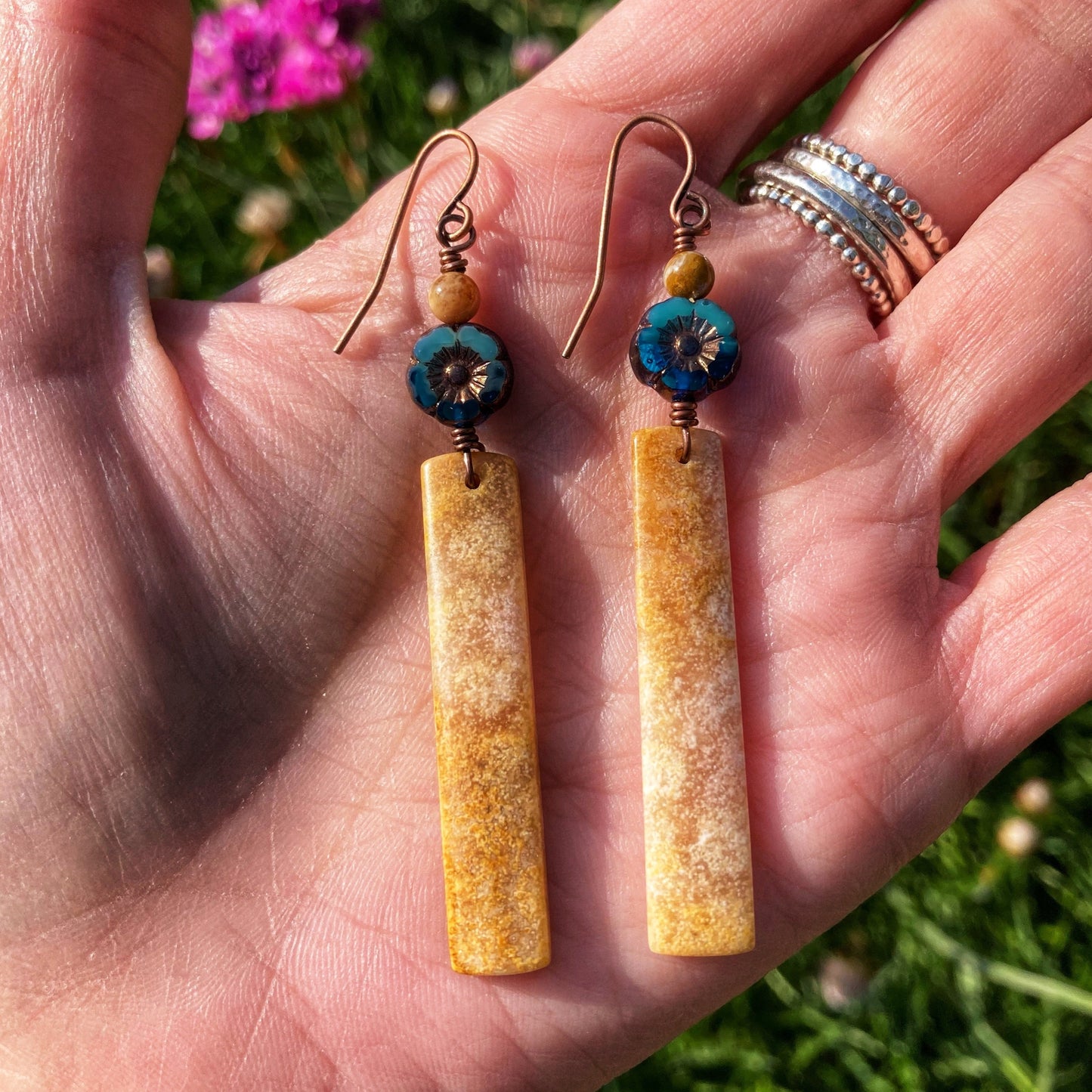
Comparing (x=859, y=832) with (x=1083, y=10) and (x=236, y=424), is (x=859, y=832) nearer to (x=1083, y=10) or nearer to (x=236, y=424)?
(x=236, y=424)

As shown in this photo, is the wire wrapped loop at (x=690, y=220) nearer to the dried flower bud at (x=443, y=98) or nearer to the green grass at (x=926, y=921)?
→ the green grass at (x=926, y=921)

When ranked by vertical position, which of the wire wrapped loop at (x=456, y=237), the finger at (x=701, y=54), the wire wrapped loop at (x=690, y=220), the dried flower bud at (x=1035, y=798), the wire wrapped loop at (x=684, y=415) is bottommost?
the dried flower bud at (x=1035, y=798)

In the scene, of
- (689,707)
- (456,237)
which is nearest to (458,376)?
(456,237)

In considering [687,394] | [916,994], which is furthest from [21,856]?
[916,994]

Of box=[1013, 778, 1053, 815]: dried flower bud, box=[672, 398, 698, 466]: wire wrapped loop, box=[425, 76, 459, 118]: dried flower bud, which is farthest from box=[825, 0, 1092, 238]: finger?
box=[1013, 778, 1053, 815]: dried flower bud

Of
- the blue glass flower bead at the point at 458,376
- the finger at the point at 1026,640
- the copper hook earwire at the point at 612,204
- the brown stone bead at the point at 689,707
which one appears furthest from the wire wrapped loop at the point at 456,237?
the finger at the point at 1026,640

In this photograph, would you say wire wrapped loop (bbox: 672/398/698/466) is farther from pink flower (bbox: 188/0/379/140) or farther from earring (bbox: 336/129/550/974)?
pink flower (bbox: 188/0/379/140)

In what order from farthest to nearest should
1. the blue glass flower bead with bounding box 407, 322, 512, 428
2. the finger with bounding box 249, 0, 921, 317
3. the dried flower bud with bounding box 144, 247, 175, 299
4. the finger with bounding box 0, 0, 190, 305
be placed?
the dried flower bud with bounding box 144, 247, 175, 299 → the finger with bounding box 249, 0, 921, 317 → the blue glass flower bead with bounding box 407, 322, 512, 428 → the finger with bounding box 0, 0, 190, 305
